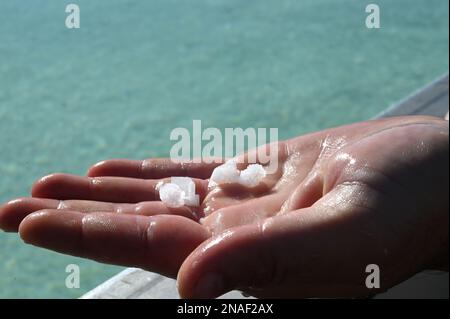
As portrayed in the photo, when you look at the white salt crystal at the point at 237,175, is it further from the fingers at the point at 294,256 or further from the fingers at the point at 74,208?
the fingers at the point at 294,256

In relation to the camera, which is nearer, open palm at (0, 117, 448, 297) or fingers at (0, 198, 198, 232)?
open palm at (0, 117, 448, 297)

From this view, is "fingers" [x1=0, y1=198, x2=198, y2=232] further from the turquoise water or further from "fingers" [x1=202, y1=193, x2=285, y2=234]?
the turquoise water

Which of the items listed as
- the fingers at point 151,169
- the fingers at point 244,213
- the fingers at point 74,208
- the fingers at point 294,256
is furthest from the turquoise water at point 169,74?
the fingers at point 294,256

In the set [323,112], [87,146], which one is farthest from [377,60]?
[87,146]

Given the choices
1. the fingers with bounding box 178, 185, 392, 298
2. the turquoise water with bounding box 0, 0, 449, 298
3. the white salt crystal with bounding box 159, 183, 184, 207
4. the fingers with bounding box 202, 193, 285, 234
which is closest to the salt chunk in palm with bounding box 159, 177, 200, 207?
the white salt crystal with bounding box 159, 183, 184, 207

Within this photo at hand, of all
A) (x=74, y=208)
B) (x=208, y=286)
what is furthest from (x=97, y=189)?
(x=208, y=286)
